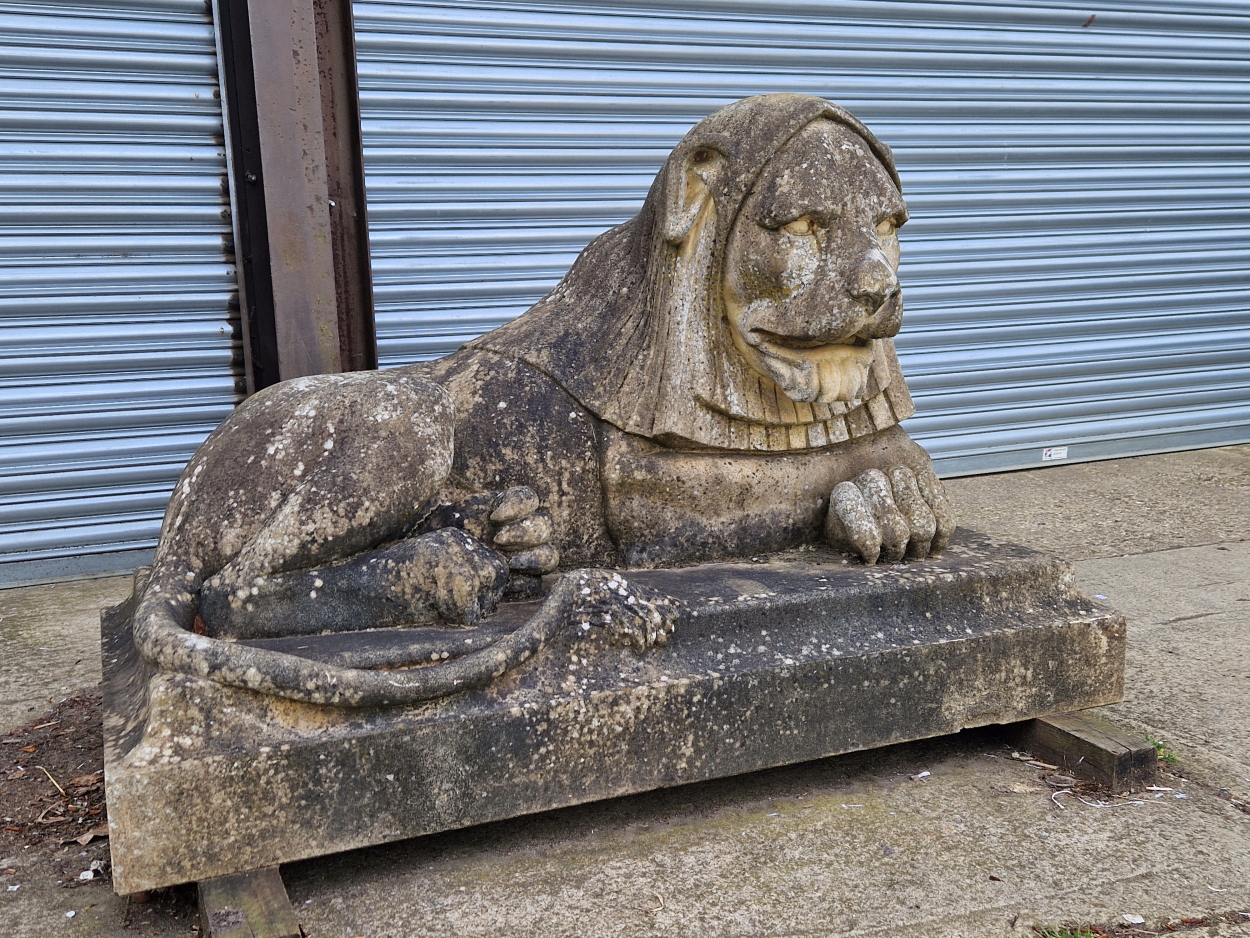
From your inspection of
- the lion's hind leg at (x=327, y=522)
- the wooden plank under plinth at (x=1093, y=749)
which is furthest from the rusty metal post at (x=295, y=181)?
the wooden plank under plinth at (x=1093, y=749)

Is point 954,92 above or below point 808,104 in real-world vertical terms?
above

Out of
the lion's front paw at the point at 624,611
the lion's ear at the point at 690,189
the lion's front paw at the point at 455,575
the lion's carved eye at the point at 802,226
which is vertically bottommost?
the lion's front paw at the point at 624,611

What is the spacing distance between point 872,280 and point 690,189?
47 centimetres

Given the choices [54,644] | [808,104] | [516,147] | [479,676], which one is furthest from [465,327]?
[479,676]

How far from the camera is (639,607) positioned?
2.32 meters

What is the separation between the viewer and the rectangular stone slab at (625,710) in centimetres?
201

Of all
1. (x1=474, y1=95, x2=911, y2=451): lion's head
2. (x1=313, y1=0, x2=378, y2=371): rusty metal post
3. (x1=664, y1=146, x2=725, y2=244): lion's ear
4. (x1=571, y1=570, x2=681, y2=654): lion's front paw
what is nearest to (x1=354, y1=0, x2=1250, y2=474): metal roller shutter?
(x1=313, y1=0, x2=378, y2=371): rusty metal post

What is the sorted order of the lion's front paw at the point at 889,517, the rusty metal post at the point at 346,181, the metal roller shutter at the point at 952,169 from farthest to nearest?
the metal roller shutter at the point at 952,169, the rusty metal post at the point at 346,181, the lion's front paw at the point at 889,517

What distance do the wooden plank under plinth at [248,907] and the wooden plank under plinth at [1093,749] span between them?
1718 millimetres

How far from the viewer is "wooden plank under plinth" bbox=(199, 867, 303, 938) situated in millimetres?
1930

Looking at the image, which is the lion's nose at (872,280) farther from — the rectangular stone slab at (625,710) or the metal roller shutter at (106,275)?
the metal roller shutter at (106,275)

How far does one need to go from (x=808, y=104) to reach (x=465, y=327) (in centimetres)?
234

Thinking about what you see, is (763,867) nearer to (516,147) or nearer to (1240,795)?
(1240,795)

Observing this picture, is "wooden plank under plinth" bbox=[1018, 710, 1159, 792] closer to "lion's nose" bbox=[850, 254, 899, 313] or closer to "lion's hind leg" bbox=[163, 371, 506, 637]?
"lion's nose" bbox=[850, 254, 899, 313]
